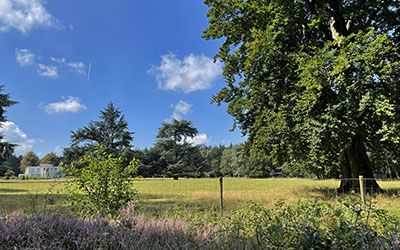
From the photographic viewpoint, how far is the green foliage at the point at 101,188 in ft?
17.1

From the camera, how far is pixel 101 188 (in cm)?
525

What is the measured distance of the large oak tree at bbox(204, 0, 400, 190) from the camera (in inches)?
436

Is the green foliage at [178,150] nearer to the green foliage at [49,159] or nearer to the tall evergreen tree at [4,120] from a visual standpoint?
the tall evergreen tree at [4,120]

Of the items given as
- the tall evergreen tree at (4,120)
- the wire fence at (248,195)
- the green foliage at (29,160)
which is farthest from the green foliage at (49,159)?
the wire fence at (248,195)

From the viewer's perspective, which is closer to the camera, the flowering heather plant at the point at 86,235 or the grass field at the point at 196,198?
the flowering heather plant at the point at 86,235

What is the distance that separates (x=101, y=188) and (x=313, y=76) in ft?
29.0

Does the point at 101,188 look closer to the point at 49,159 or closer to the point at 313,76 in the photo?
the point at 313,76

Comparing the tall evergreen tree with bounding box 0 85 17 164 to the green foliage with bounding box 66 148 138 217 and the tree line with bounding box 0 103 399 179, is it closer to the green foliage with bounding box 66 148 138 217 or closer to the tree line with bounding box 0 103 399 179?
the tree line with bounding box 0 103 399 179

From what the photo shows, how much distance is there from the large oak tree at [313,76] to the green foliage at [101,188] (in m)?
8.27

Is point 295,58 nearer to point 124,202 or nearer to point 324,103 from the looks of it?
point 324,103

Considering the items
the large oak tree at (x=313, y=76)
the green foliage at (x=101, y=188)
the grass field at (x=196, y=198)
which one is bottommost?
the grass field at (x=196, y=198)

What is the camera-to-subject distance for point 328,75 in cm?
1131

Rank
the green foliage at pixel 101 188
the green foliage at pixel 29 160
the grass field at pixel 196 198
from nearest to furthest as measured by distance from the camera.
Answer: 1. the green foliage at pixel 101 188
2. the grass field at pixel 196 198
3. the green foliage at pixel 29 160

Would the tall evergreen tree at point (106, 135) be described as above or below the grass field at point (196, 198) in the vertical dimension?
above
